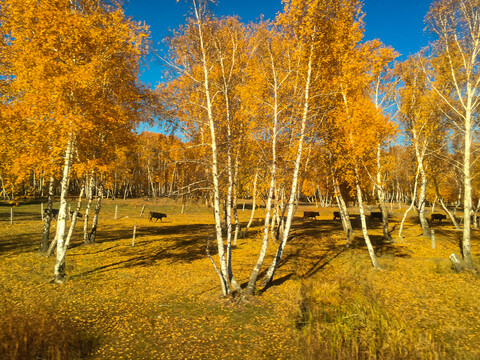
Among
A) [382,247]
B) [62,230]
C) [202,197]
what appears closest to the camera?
[62,230]

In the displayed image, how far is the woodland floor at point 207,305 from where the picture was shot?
618 centimetres

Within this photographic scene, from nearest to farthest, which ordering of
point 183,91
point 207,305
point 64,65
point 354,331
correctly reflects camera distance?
point 354,331, point 207,305, point 64,65, point 183,91

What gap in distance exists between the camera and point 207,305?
880cm

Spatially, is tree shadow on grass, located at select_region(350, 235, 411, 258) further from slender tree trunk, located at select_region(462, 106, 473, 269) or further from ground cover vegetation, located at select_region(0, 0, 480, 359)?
slender tree trunk, located at select_region(462, 106, 473, 269)

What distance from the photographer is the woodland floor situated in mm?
6184

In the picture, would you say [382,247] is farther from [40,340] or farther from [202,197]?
[40,340]

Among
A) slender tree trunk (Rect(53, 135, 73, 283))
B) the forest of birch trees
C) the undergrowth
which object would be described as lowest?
the undergrowth

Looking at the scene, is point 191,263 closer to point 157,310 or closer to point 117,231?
point 157,310

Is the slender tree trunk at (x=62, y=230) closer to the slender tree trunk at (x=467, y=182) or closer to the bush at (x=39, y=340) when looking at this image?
the bush at (x=39, y=340)

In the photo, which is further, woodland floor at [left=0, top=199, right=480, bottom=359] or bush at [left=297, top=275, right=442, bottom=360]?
woodland floor at [left=0, top=199, right=480, bottom=359]

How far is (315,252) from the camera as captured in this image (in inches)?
654

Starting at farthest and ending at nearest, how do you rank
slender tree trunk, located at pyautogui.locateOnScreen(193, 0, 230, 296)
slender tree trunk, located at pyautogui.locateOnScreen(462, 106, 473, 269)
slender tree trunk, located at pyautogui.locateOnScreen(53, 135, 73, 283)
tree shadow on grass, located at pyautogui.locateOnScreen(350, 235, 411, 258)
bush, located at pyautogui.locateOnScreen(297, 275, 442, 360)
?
1. tree shadow on grass, located at pyautogui.locateOnScreen(350, 235, 411, 258)
2. slender tree trunk, located at pyautogui.locateOnScreen(462, 106, 473, 269)
3. slender tree trunk, located at pyautogui.locateOnScreen(53, 135, 73, 283)
4. slender tree trunk, located at pyautogui.locateOnScreen(193, 0, 230, 296)
5. bush, located at pyautogui.locateOnScreen(297, 275, 442, 360)

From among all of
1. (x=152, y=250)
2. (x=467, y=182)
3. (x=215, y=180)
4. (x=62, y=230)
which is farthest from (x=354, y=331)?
(x=152, y=250)

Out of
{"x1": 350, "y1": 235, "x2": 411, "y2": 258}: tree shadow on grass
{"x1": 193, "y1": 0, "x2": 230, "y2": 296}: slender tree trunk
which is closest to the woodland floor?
{"x1": 350, "y1": 235, "x2": 411, "y2": 258}: tree shadow on grass
